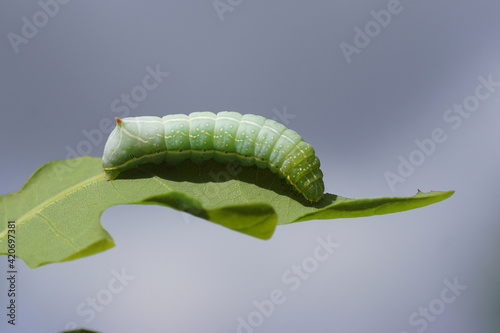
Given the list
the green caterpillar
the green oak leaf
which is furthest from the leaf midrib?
the green caterpillar

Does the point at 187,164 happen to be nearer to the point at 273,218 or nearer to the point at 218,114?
the point at 218,114

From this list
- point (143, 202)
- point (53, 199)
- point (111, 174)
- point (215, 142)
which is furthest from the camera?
point (215, 142)

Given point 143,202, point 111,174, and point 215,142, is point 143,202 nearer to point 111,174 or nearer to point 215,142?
point 111,174

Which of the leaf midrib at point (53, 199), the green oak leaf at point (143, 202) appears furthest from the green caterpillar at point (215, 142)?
the leaf midrib at point (53, 199)

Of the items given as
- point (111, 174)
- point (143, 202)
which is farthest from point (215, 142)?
point (143, 202)

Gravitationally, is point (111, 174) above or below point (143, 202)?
above

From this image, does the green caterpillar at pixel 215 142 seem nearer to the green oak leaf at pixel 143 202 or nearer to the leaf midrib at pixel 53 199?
the green oak leaf at pixel 143 202

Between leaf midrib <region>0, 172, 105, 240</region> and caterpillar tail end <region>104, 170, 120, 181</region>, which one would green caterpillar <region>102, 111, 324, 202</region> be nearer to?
caterpillar tail end <region>104, 170, 120, 181</region>
